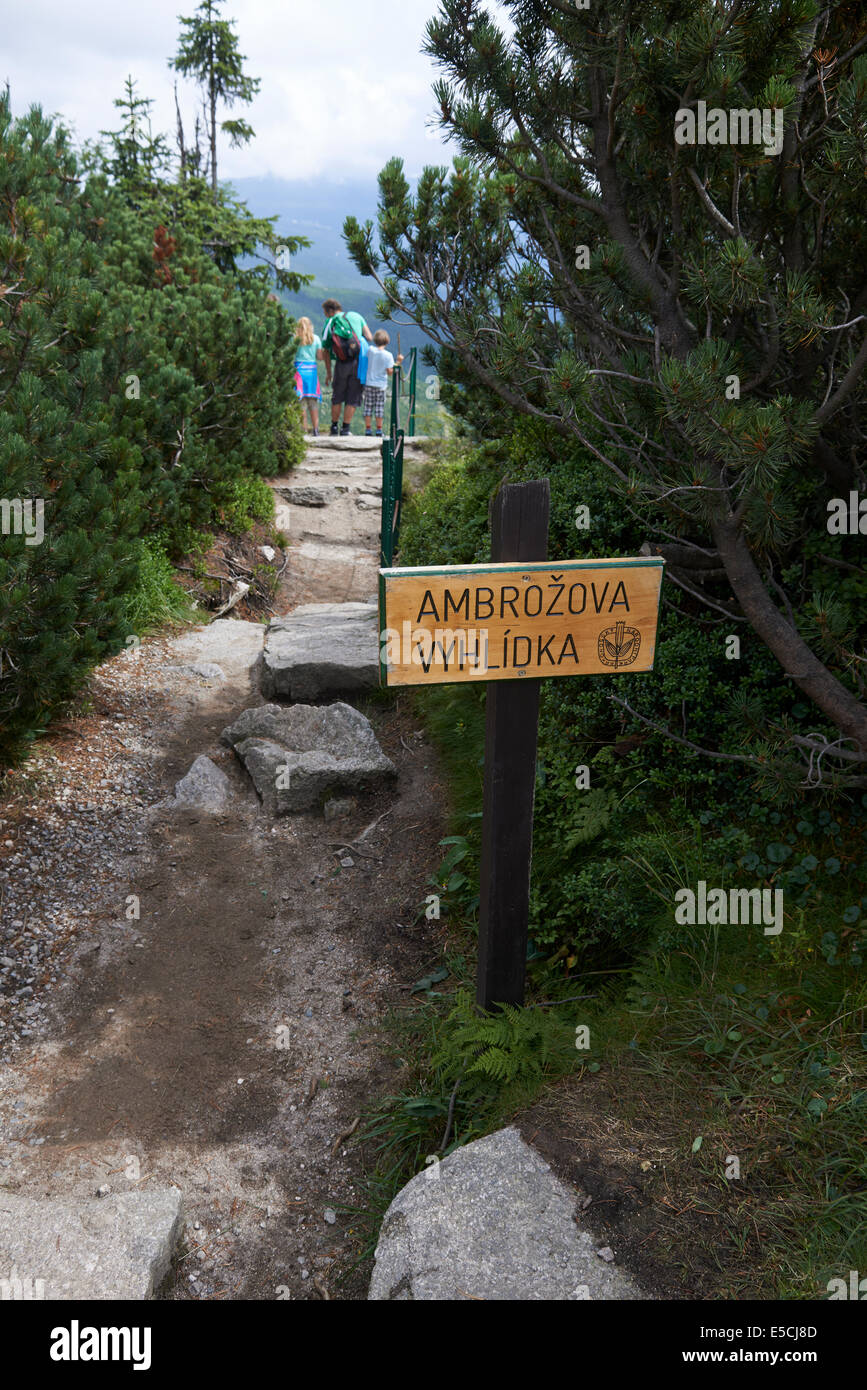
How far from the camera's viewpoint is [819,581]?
3.92 metres

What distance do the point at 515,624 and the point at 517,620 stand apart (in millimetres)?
15

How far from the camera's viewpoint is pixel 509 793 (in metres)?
3.47

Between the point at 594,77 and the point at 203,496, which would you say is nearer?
the point at 594,77

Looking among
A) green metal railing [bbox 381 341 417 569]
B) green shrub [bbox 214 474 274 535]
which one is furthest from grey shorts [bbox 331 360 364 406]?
green metal railing [bbox 381 341 417 569]

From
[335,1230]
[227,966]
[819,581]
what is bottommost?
[335,1230]

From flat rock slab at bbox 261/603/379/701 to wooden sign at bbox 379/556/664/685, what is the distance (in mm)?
3803

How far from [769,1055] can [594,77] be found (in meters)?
3.58

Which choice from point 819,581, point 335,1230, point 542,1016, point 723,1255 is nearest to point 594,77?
point 819,581

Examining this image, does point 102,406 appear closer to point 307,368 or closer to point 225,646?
point 225,646

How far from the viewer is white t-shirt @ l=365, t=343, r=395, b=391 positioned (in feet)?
47.0

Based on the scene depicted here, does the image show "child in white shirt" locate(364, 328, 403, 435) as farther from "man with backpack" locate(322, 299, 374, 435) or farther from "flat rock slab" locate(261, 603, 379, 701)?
"flat rock slab" locate(261, 603, 379, 701)

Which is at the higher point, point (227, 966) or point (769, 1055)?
point (769, 1055)

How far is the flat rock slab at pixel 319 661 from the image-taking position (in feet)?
23.6
